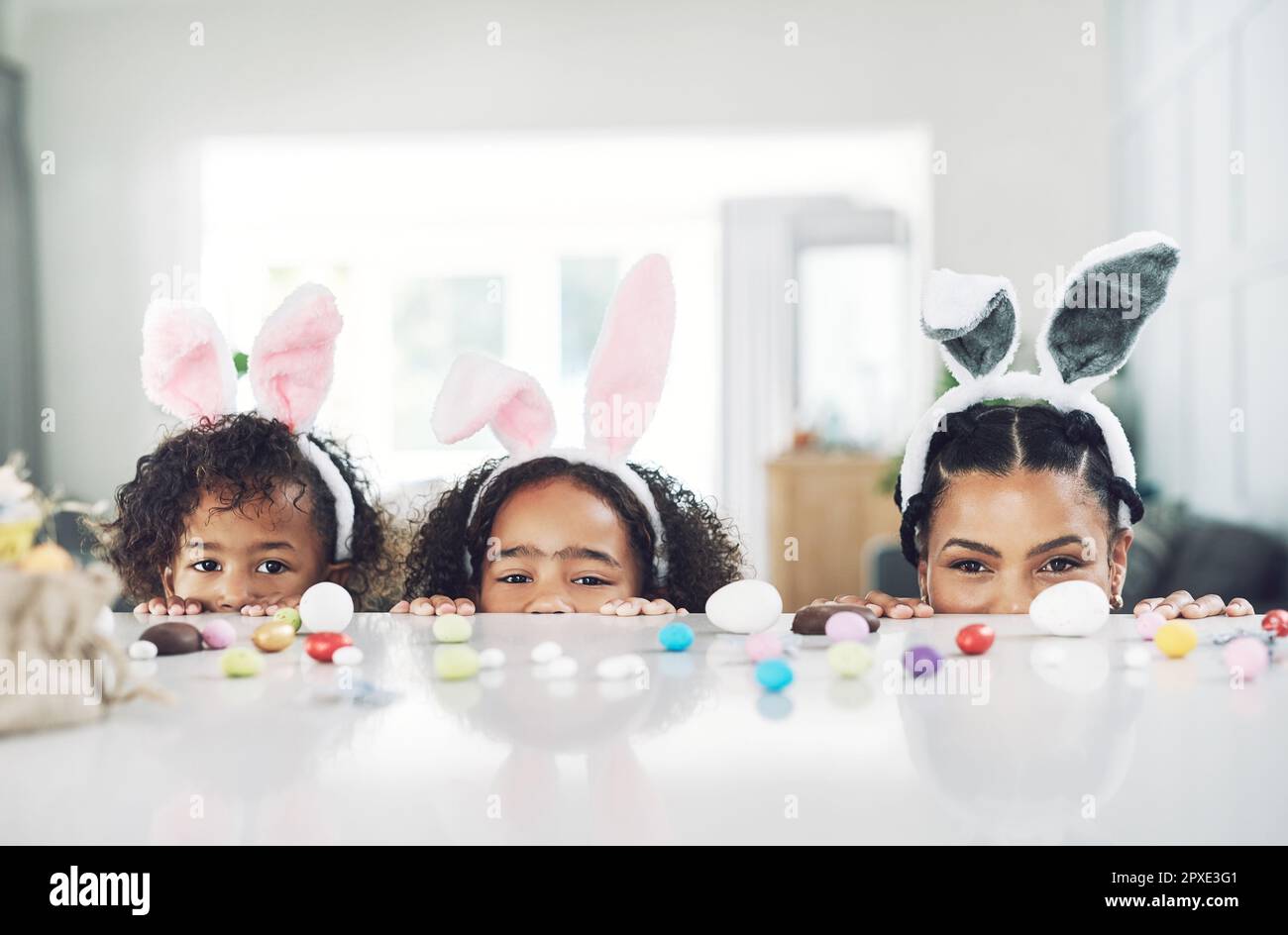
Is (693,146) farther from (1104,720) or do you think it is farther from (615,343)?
(1104,720)

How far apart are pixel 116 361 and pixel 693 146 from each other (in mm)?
2387

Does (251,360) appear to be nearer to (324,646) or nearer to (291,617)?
(291,617)

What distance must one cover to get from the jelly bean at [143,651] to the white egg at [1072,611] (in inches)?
20.4

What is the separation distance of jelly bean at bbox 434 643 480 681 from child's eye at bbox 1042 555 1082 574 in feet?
2.01

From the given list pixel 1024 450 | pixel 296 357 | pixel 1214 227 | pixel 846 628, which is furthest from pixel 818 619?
pixel 1214 227

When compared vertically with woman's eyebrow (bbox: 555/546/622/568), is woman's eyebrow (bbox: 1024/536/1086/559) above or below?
above

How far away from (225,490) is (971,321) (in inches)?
27.5

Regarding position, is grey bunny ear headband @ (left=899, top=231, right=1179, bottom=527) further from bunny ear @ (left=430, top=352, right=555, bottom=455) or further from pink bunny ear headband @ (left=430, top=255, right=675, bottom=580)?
bunny ear @ (left=430, top=352, right=555, bottom=455)

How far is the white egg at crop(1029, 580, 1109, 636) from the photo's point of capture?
0.67 metres

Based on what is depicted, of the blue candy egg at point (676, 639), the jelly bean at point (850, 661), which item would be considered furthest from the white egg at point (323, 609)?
the jelly bean at point (850, 661)

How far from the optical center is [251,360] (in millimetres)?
1024

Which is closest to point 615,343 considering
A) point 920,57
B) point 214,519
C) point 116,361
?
point 214,519

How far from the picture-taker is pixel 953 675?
1.82 feet

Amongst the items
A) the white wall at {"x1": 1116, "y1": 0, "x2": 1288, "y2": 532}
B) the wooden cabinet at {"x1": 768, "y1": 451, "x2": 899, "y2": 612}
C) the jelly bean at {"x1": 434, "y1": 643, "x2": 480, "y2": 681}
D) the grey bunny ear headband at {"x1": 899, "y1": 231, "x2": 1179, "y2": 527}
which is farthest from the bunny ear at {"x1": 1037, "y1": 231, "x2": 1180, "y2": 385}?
the wooden cabinet at {"x1": 768, "y1": 451, "x2": 899, "y2": 612}
